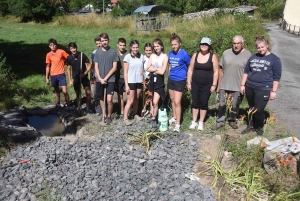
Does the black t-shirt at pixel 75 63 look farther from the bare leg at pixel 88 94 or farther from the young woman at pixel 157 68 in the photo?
the young woman at pixel 157 68

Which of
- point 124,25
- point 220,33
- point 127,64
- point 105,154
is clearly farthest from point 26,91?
point 124,25

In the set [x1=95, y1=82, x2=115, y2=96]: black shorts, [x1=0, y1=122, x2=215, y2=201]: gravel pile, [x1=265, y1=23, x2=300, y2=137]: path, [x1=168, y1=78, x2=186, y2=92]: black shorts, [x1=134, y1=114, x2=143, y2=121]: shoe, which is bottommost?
[x1=0, y1=122, x2=215, y2=201]: gravel pile

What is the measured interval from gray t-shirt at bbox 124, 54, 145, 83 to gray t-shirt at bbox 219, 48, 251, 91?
1462 millimetres

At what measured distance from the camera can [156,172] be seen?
13.3ft

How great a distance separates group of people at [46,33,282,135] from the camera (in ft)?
15.5

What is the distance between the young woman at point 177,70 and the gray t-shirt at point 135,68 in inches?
21.8

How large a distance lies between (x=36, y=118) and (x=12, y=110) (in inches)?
23.2

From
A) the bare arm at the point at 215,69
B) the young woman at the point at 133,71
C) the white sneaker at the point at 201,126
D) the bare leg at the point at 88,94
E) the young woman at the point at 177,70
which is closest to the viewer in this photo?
the bare arm at the point at 215,69

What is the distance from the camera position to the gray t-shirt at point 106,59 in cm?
543

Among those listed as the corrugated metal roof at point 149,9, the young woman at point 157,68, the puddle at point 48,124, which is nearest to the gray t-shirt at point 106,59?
the young woman at point 157,68

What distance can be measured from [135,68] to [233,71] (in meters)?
1.77

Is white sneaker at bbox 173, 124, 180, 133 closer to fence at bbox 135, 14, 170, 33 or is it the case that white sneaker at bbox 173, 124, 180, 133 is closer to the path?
the path

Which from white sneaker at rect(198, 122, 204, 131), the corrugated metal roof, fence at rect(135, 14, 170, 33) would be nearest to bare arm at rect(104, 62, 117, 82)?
white sneaker at rect(198, 122, 204, 131)

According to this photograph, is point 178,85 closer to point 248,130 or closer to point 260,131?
point 248,130
